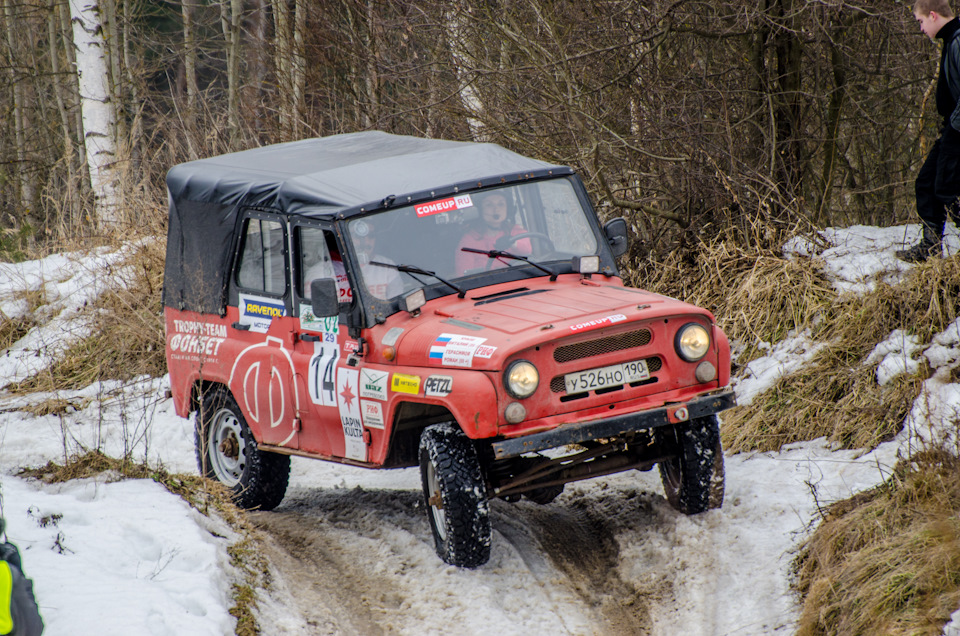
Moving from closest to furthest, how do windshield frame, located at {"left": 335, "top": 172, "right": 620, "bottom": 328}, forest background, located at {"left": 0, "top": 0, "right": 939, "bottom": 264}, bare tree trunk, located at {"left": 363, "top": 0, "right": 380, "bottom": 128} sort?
windshield frame, located at {"left": 335, "top": 172, "right": 620, "bottom": 328} → forest background, located at {"left": 0, "top": 0, "right": 939, "bottom": 264} → bare tree trunk, located at {"left": 363, "top": 0, "right": 380, "bottom": 128}

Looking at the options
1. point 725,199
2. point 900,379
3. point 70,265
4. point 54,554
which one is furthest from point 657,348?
point 70,265

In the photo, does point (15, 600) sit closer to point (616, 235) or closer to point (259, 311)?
point (259, 311)

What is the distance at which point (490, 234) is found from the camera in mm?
5965

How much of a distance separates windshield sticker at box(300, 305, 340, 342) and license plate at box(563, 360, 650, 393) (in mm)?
1564

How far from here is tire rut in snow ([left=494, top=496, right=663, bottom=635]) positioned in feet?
16.2

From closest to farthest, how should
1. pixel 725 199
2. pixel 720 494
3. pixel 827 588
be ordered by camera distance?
pixel 827 588
pixel 720 494
pixel 725 199

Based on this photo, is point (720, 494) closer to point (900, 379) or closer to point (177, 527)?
point (900, 379)

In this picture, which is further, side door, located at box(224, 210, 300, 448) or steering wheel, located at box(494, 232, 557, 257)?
side door, located at box(224, 210, 300, 448)

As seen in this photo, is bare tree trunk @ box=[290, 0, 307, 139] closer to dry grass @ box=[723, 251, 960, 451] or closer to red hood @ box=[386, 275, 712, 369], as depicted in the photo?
dry grass @ box=[723, 251, 960, 451]

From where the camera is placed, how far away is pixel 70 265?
12.1 meters

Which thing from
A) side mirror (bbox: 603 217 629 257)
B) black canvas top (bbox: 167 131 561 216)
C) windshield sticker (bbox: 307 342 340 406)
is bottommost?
A: windshield sticker (bbox: 307 342 340 406)

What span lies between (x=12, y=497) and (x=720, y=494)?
3.91m

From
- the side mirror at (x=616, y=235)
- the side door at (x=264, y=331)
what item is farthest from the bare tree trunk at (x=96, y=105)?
the side mirror at (x=616, y=235)

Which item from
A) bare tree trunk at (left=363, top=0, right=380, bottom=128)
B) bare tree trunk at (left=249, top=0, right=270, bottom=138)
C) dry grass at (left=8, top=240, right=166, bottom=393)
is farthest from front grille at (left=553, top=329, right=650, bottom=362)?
bare tree trunk at (left=249, top=0, right=270, bottom=138)
